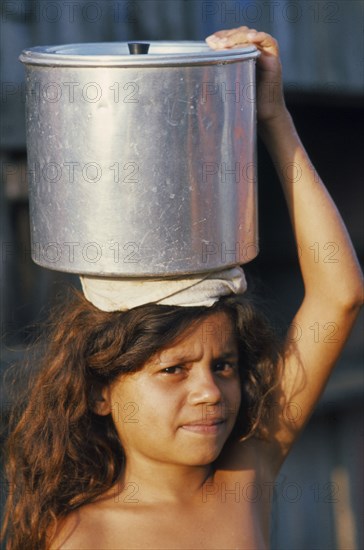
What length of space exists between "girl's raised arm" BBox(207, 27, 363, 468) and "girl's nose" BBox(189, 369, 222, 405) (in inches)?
12.9

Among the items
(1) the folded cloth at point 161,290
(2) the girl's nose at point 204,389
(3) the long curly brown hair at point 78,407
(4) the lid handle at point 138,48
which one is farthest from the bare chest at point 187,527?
(4) the lid handle at point 138,48

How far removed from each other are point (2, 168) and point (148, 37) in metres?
0.64

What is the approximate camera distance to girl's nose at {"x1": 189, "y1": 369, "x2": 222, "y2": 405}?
6.72ft

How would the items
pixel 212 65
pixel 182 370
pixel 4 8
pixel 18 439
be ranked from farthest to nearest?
pixel 4 8, pixel 18 439, pixel 182 370, pixel 212 65

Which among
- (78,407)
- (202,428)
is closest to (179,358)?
(202,428)

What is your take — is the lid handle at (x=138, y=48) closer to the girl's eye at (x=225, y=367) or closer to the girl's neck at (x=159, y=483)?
the girl's eye at (x=225, y=367)

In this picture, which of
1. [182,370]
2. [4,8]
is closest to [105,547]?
[182,370]

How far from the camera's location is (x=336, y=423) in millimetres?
4160

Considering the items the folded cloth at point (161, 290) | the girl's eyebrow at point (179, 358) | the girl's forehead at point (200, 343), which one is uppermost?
the folded cloth at point (161, 290)

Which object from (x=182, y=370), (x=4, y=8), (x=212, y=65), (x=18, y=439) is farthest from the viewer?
(x=4, y=8)

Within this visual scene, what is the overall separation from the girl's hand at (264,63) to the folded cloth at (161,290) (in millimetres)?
358

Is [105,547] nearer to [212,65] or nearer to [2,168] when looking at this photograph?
[212,65]

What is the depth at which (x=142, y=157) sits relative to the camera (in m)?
1.75

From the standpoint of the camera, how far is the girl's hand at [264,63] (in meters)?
1.97
